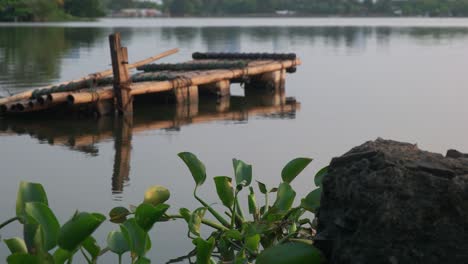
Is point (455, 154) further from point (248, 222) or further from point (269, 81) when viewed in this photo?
point (269, 81)

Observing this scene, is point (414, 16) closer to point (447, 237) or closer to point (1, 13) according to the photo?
point (1, 13)

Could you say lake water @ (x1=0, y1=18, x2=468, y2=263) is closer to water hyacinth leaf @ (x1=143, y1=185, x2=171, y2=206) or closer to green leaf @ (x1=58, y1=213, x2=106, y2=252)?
water hyacinth leaf @ (x1=143, y1=185, x2=171, y2=206)

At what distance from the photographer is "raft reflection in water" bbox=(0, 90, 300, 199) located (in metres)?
9.52

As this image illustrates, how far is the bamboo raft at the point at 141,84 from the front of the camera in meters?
11.3

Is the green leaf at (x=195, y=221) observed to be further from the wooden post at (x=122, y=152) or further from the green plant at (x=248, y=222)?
the wooden post at (x=122, y=152)

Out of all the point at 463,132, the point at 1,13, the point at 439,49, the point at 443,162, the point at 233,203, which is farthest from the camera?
the point at 1,13

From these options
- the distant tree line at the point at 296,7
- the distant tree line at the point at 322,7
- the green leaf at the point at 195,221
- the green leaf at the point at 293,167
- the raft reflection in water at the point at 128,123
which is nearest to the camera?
the green leaf at the point at 195,221

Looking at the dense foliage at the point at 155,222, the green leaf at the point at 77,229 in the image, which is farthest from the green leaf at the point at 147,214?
the green leaf at the point at 77,229

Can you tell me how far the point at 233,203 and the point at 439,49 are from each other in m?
26.2

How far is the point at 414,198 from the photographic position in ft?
12.5

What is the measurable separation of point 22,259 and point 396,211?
1.65 m

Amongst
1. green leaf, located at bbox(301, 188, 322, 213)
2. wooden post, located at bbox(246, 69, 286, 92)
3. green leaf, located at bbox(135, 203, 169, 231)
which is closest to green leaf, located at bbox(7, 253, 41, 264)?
green leaf, located at bbox(135, 203, 169, 231)

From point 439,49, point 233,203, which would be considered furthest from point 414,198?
point 439,49

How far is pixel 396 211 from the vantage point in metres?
3.78
